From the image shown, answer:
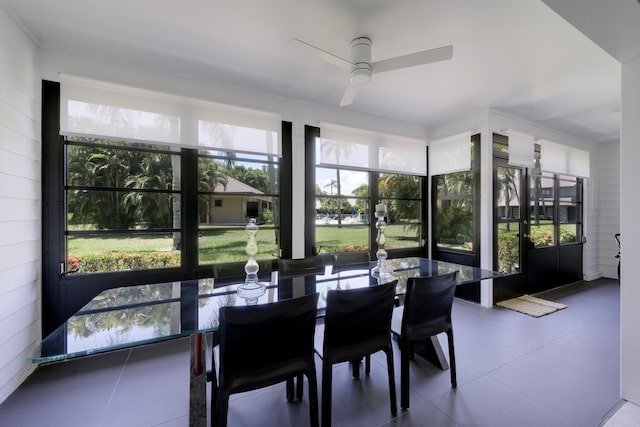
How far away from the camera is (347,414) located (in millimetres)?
1863

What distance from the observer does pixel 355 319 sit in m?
1.73

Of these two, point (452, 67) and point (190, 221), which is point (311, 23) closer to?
point (452, 67)

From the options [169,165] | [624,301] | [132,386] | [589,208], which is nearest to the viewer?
[624,301]

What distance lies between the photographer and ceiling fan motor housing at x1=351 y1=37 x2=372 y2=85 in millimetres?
Result: 2197

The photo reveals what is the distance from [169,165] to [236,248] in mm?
1211

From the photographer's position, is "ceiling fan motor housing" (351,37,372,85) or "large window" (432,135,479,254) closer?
"ceiling fan motor housing" (351,37,372,85)

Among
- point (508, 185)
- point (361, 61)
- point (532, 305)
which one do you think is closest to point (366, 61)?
point (361, 61)

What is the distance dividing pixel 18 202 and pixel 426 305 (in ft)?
10.8

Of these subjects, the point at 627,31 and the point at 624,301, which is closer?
the point at 627,31

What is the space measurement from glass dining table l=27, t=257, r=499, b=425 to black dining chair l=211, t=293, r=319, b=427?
0.54 ft

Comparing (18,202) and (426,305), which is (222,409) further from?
(18,202)

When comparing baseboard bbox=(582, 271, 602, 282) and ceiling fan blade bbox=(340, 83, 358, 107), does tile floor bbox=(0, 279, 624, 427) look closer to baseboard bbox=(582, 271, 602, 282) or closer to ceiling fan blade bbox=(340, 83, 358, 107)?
ceiling fan blade bbox=(340, 83, 358, 107)

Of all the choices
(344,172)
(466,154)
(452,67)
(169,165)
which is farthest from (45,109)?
(466,154)

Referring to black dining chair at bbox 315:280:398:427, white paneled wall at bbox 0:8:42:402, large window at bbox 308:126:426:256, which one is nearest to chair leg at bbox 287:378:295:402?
black dining chair at bbox 315:280:398:427
